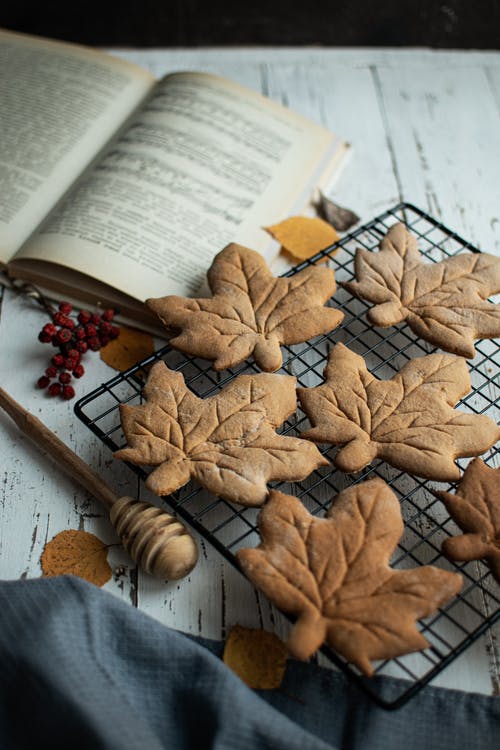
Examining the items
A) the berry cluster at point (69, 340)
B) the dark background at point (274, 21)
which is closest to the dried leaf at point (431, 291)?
the berry cluster at point (69, 340)

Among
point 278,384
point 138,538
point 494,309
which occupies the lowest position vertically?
point 138,538

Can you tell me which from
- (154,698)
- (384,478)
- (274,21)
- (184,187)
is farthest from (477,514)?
(274,21)

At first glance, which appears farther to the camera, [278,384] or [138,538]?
[278,384]

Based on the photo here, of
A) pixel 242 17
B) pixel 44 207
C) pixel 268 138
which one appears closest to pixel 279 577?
pixel 44 207

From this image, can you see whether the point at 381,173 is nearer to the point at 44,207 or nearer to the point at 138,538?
the point at 44,207

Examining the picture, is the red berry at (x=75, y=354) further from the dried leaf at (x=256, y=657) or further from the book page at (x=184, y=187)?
the dried leaf at (x=256, y=657)

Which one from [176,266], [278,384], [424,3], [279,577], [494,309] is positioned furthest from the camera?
[424,3]

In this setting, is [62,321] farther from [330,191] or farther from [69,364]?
[330,191]
